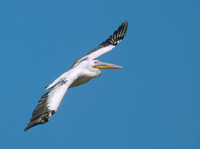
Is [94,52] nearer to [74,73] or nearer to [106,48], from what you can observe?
[106,48]

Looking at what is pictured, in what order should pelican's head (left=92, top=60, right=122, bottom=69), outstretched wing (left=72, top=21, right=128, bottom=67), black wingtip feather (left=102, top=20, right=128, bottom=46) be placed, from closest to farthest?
pelican's head (left=92, top=60, right=122, bottom=69), outstretched wing (left=72, top=21, right=128, bottom=67), black wingtip feather (left=102, top=20, right=128, bottom=46)

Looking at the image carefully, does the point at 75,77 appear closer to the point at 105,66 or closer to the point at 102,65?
the point at 102,65

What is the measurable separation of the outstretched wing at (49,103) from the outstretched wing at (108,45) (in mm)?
2799

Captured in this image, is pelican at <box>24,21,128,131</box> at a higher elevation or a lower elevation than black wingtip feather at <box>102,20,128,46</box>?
lower

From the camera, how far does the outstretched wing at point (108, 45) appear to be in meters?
15.5

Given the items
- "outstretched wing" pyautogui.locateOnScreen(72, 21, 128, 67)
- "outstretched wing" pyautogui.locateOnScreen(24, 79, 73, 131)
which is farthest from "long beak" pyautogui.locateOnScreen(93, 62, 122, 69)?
"outstretched wing" pyautogui.locateOnScreen(24, 79, 73, 131)

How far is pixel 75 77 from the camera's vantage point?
1294 centimetres

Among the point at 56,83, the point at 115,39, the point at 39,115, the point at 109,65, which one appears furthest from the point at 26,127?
the point at 115,39

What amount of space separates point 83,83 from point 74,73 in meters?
0.85

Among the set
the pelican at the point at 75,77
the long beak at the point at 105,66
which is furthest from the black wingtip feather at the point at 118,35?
the long beak at the point at 105,66

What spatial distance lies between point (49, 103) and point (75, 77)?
158cm

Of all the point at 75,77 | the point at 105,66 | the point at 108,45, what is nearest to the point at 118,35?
the point at 108,45

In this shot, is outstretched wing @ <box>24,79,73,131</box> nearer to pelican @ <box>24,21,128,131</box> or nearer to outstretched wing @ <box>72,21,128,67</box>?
pelican @ <box>24,21,128,131</box>

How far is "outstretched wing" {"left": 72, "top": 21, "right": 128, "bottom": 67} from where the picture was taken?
50.8ft
